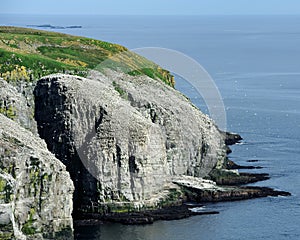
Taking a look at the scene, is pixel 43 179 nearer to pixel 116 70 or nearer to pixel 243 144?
pixel 116 70

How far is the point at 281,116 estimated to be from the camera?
556 ft

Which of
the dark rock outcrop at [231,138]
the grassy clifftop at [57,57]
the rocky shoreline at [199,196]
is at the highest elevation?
the grassy clifftop at [57,57]

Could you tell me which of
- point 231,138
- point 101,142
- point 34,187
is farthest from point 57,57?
point 34,187

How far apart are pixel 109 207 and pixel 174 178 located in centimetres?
1401

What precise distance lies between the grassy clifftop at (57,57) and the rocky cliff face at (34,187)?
22.8 metres

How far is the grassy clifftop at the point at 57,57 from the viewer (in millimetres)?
107000

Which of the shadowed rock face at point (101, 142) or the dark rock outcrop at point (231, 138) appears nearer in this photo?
the shadowed rock face at point (101, 142)

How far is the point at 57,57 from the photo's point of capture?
399 ft

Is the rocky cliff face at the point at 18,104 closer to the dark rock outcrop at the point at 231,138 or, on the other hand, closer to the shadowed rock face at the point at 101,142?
the shadowed rock face at the point at 101,142

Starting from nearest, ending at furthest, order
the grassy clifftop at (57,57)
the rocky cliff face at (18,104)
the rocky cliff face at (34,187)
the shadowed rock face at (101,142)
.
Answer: the rocky cliff face at (34,187)
the rocky cliff face at (18,104)
the shadowed rock face at (101,142)
the grassy clifftop at (57,57)

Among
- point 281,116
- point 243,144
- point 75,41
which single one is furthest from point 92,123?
→ point 281,116

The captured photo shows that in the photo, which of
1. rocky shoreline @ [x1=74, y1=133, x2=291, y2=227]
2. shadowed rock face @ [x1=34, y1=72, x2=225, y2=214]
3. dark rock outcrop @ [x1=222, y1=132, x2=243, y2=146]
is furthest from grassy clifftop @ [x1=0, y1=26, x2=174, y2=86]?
rocky shoreline @ [x1=74, y1=133, x2=291, y2=227]

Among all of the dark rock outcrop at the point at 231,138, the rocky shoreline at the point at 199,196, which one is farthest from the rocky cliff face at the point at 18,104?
the dark rock outcrop at the point at 231,138

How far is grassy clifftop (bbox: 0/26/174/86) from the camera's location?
107 m
